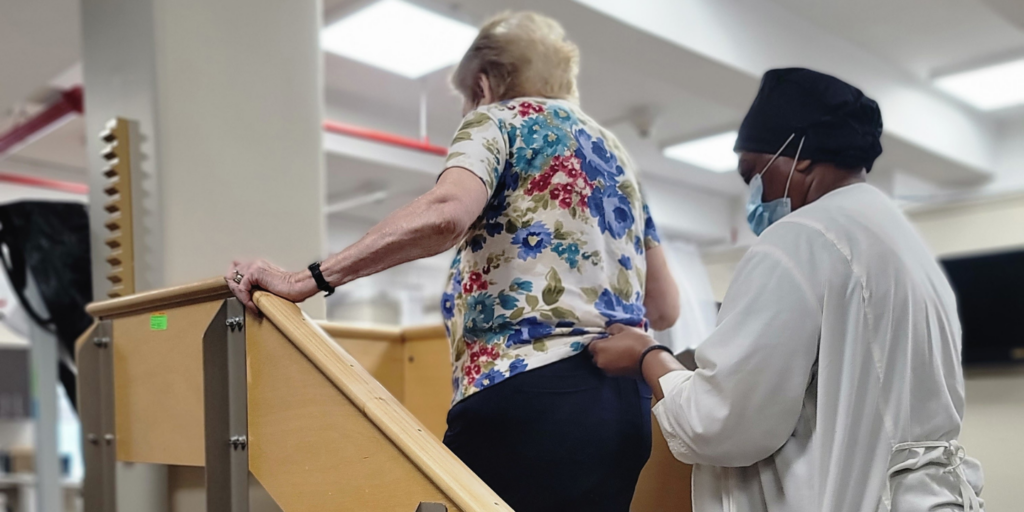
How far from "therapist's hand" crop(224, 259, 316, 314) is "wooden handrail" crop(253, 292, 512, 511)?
17mm

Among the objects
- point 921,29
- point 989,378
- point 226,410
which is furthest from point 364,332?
point 921,29

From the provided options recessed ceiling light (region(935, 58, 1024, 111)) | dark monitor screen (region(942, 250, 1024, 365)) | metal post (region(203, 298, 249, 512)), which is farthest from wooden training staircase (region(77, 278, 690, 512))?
recessed ceiling light (region(935, 58, 1024, 111))

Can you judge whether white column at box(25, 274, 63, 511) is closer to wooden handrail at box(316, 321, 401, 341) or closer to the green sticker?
wooden handrail at box(316, 321, 401, 341)

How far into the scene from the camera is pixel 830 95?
1.34 meters

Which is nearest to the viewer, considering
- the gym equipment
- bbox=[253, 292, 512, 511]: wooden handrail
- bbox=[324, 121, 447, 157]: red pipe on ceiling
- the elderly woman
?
bbox=[253, 292, 512, 511]: wooden handrail

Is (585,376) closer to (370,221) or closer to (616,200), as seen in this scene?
(616,200)

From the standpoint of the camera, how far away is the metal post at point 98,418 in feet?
6.00

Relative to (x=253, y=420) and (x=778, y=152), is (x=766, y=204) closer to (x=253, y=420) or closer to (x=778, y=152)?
(x=778, y=152)

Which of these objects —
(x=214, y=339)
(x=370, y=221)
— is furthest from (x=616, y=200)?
(x=370, y=221)

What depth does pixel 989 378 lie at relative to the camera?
2211mm

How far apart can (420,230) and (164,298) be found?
26.7 inches

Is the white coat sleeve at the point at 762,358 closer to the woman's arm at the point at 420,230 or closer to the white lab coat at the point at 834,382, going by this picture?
the white lab coat at the point at 834,382

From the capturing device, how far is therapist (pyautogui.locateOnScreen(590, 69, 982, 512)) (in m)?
1.16

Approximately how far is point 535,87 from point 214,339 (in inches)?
28.4
